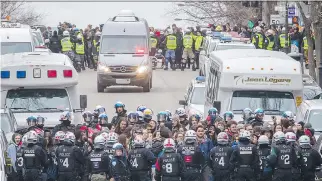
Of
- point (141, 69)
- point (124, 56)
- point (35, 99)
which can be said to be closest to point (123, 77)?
point (141, 69)

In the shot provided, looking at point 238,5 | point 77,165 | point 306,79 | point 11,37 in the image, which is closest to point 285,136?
point 77,165

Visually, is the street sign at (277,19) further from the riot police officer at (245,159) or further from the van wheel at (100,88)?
the riot police officer at (245,159)

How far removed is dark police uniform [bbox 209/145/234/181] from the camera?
21750 mm

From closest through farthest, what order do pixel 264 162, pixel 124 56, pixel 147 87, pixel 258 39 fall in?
pixel 264 162, pixel 124 56, pixel 147 87, pixel 258 39

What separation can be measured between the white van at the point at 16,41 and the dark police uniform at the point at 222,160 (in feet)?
49.2

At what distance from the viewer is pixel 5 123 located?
2528cm

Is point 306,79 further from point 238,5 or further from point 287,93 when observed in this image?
point 238,5

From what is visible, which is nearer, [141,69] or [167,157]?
[167,157]

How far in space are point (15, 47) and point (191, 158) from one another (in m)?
15.7

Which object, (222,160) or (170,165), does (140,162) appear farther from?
(222,160)

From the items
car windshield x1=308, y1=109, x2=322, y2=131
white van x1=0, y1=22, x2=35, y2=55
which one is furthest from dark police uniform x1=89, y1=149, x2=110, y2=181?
white van x1=0, y1=22, x2=35, y2=55

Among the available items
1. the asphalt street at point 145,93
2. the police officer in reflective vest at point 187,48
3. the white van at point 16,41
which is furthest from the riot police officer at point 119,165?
the police officer in reflective vest at point 187,48

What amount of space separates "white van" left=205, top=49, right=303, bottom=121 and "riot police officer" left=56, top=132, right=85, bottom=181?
599 cm

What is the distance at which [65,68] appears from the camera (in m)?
27.8
